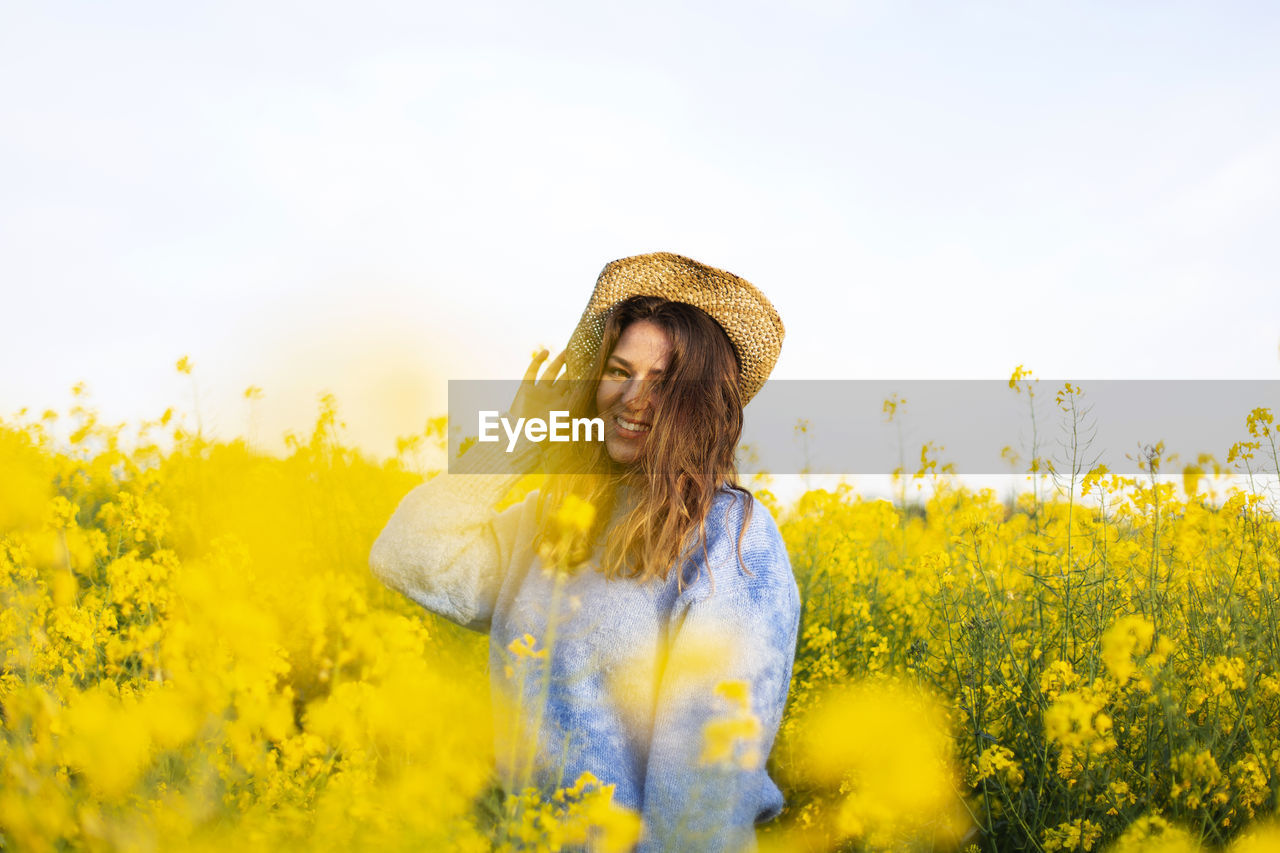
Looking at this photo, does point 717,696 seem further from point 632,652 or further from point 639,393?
point 639,393

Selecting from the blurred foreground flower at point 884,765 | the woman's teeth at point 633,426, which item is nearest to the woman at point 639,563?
the woman's teeth at point 633,426

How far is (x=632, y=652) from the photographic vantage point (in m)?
1.53

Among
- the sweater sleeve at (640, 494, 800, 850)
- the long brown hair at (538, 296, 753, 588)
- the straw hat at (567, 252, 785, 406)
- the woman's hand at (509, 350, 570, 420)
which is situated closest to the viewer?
the sweater sleeve at (640, 494, 800, 850)

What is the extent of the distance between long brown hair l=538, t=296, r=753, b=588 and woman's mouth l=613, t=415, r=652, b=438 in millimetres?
42

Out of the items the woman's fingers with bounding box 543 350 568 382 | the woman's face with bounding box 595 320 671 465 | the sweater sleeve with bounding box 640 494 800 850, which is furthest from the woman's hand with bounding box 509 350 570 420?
the sweater sleeve with bounding box 640 494 800 850

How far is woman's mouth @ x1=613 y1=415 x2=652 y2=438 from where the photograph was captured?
1.65 meters

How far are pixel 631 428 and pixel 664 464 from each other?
0.36 feet

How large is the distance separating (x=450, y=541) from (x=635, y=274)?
0.68 meters

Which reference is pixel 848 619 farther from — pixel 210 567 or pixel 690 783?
pixel 210 567

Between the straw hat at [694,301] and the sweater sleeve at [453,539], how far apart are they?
0.28 meters

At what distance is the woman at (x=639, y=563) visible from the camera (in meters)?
1.41

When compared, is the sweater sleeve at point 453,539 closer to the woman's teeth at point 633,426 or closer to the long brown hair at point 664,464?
the long brown hair at point 664,464

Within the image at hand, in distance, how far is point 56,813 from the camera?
1248 millimetres

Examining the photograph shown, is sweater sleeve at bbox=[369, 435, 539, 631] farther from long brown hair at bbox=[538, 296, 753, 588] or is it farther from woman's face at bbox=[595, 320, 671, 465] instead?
woman's face at bbox=[595, 320, 671, 465]
